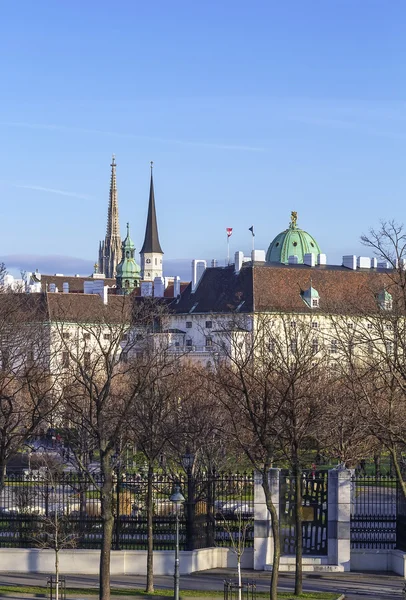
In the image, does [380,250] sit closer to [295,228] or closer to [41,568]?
[41,568]

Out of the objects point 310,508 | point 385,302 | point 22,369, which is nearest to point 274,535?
point 310,508

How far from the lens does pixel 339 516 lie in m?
36.6

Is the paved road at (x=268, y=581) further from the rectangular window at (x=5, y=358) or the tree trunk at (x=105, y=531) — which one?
the rectangular window at (x=5, y=358)

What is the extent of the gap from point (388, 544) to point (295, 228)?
126 metres

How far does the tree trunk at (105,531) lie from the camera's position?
3188 cm

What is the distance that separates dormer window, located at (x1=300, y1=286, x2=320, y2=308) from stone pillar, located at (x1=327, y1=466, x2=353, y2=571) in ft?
286

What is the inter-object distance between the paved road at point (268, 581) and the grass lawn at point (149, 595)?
0.66 m

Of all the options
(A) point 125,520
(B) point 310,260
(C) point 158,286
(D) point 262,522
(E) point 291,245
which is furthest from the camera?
(E) point 291,245

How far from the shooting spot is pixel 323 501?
121 feet

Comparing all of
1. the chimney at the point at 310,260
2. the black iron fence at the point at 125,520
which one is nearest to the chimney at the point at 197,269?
the chimney at the point at 310,260

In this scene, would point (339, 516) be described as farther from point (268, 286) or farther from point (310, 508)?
point (268, 286)

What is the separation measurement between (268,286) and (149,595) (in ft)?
298

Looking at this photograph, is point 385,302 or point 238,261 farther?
point 238,261

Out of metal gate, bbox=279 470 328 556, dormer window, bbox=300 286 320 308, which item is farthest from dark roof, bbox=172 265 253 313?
metal gate, bbox=279 470 328 556
